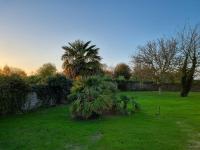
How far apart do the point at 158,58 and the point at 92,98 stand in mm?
22937

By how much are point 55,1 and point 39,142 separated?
357 inches

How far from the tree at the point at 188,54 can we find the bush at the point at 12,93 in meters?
19.3

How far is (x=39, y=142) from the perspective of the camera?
22.1 feet

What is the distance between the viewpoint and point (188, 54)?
1161 inches

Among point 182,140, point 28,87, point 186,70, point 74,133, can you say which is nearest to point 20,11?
point 28,87

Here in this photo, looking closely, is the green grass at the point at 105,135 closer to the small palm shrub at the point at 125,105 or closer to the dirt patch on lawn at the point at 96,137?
the dirt patch on lawn at the point at 96,137

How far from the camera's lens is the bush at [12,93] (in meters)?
Result: 12.2

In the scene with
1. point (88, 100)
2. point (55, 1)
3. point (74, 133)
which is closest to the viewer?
point (74, 133)

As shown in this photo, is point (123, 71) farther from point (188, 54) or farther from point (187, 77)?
point (187, 77)

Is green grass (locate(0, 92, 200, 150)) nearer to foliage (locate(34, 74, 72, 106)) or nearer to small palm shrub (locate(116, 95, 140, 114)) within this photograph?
small palm shrub (locate(116, 95, 140, 114))

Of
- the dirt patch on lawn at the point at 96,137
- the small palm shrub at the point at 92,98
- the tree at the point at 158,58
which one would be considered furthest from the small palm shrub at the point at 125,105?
the tree at the point at 158,58

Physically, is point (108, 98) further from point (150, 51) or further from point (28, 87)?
point (150, 51)

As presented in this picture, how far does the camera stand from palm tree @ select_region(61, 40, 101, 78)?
109 feet

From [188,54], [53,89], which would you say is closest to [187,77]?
[188,54]
